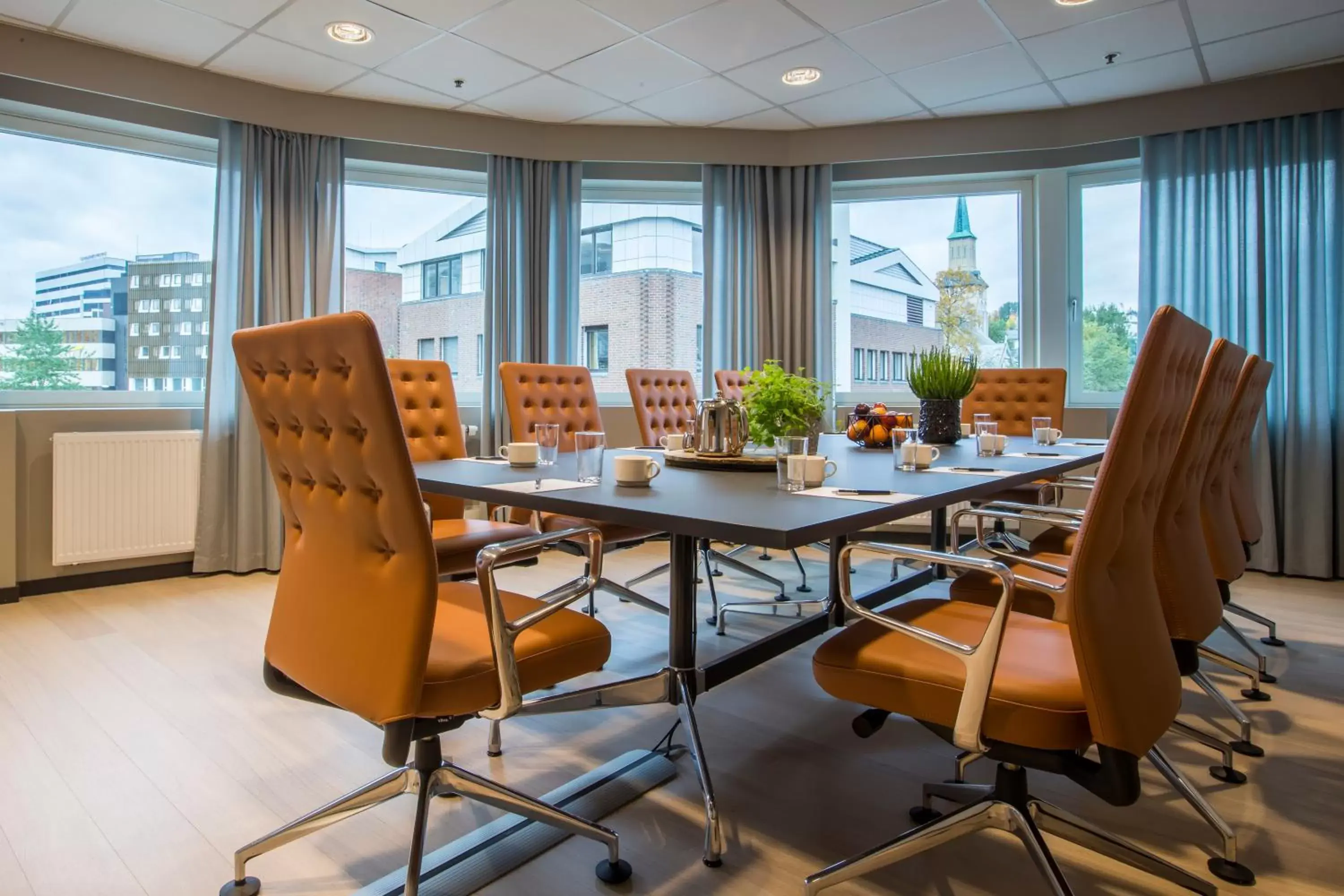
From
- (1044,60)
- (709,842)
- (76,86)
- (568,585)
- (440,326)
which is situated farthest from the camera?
(440,326)

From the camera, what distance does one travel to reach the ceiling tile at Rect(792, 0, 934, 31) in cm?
341

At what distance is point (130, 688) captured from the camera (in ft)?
8.20

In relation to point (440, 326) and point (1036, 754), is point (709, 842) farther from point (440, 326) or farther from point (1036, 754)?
point (440, 326)

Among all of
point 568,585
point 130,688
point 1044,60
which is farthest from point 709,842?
point 1044,60

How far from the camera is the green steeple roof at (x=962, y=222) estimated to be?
5.39 metres

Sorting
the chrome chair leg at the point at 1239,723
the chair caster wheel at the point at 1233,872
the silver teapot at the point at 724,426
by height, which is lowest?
the chair caster wheel at the point at 1233,872

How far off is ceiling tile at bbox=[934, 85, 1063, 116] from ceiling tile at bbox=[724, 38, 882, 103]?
2.62 feet

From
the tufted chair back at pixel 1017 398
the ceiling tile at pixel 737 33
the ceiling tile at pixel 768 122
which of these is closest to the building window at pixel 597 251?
the ceiling tile at pixel 768 122

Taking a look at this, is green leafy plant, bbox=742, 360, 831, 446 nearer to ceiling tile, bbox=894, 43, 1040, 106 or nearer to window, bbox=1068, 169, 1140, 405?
ceiling tile, bbox=894, 43, 1040, 106

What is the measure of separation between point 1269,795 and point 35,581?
470 centimetres

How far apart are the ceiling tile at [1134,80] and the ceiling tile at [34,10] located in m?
4.74

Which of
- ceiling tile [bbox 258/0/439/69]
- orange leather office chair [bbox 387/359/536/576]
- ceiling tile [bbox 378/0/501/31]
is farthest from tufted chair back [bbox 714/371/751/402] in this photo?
ceiling tile [bbox 258/0/439/69]

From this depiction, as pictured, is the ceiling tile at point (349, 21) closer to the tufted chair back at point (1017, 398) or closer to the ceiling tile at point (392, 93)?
the ceiling tile at point (392, 93)

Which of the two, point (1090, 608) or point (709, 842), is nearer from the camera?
point (1090, 608)
